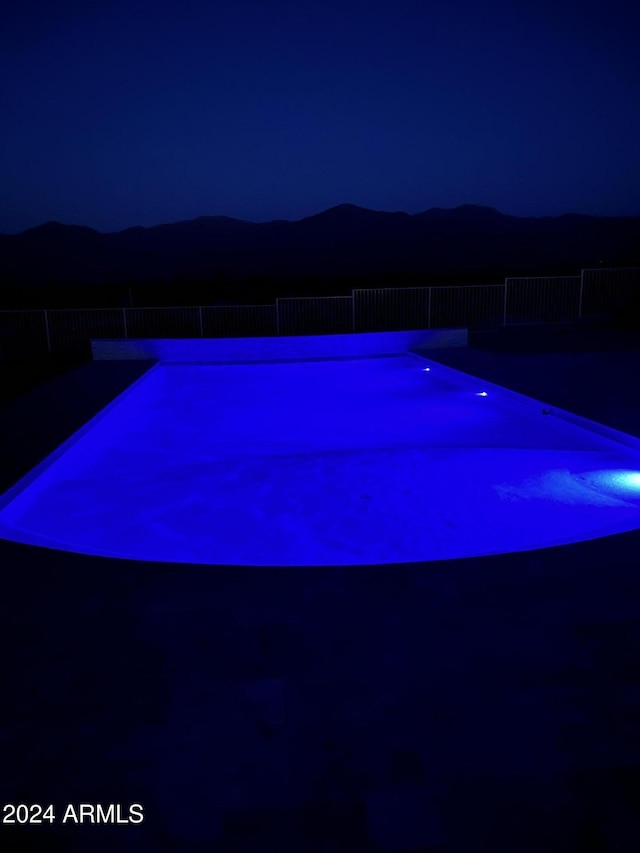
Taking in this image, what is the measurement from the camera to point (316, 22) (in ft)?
52.5

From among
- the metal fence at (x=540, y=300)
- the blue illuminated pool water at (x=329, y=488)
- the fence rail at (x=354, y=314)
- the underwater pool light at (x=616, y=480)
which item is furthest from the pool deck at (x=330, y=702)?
the metal fence at (x=540, y=300)

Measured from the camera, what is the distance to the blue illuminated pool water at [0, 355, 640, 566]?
3400 mm

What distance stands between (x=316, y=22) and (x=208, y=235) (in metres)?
15.4

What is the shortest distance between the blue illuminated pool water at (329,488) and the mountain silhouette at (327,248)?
24415 mm

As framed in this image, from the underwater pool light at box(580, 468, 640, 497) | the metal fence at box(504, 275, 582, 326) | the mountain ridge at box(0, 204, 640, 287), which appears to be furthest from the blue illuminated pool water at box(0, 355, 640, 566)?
the mountain ridge at box(0, 204, 640, 287)

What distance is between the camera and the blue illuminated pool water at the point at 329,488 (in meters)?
3.40

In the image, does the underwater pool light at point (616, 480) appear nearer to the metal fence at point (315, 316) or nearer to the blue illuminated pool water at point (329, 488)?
the blue illuminated pool water at point (329, 488)

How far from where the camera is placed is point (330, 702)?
5.35 feet

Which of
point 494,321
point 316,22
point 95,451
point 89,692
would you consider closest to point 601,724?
point 89,692

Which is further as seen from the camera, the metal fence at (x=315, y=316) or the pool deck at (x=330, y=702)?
the metal fence at (x=315, y=316)

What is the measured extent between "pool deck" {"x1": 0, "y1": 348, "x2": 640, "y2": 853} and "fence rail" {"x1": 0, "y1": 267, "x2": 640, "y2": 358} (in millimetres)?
10898

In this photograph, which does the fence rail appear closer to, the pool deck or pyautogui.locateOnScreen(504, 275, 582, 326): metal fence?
pyautogui.locateOnScreen(504, 275, 582, 326): metal fence

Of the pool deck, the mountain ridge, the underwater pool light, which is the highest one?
the mountain ridge

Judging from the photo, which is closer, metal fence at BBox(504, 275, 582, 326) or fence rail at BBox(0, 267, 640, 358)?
fence rail at BBox(0, 267, 640, 358)
